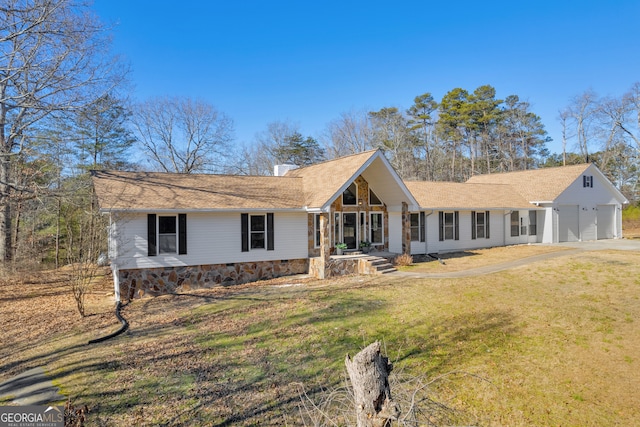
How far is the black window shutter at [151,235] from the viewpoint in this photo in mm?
13398

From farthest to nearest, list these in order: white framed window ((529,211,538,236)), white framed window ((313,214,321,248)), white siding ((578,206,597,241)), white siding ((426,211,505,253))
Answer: white siding ((578,206,597,241)) → white framed window ((529,211,538,236)) → white siding ((426,211,505,253)) → white framed window ((313,214,321,248))

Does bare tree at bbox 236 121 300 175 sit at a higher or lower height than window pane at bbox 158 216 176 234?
higher

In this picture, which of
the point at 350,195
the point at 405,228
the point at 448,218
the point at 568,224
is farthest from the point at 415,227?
the point at 568,224

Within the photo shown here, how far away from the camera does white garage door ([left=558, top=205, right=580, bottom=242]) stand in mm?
23703

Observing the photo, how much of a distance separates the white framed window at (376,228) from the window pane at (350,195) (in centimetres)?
124

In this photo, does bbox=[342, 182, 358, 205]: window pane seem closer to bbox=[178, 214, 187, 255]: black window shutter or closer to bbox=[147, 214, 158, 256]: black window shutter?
bbox=[178, 214, 187, 255]: black window shutter

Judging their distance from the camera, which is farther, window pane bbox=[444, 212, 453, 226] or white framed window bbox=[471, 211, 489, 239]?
white framed window bbox=[471, 211, 489, 239]

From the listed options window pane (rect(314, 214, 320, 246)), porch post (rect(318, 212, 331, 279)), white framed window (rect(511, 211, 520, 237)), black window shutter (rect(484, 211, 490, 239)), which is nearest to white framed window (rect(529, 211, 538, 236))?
white framed window (rect(511, 211, 520, 237))

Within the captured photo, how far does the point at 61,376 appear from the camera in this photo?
6.61 metres

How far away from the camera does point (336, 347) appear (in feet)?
25.1

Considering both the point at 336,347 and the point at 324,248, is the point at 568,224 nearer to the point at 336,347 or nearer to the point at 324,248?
the point at 324,248

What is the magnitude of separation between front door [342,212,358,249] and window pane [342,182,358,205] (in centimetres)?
56

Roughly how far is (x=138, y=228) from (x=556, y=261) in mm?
17449

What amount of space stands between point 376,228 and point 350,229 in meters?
1.57
